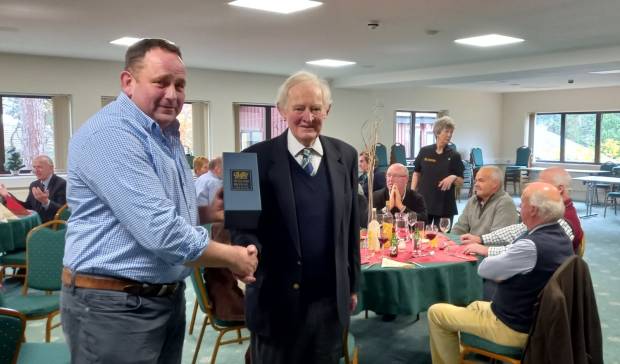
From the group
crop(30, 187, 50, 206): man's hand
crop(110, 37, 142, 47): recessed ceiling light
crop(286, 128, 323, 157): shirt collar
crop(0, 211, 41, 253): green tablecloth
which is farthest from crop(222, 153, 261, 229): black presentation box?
crop(110, 37, 142, 47): recessed ceiling light

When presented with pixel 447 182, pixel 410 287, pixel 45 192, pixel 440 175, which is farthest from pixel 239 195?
pixel 45 192

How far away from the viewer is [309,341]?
5.91 ft

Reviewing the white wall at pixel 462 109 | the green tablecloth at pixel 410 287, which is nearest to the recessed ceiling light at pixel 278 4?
the green tablecloth at pixel 410 287

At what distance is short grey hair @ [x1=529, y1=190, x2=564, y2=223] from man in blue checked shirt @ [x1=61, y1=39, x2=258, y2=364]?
1532mm

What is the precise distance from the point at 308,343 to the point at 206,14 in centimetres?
411

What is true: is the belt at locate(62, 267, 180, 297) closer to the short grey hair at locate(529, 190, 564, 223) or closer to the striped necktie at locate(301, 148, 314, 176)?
the striped necktie at locate(301, 148, 314, 176)

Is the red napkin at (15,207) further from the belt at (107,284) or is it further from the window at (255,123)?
the window at (255,123)

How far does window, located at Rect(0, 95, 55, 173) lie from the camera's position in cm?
788

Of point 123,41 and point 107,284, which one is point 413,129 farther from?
point 107,284

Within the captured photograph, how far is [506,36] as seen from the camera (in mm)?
6336

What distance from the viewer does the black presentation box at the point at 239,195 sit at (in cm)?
158

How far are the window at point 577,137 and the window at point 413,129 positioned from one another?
3.13 metres

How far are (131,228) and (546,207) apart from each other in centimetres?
187

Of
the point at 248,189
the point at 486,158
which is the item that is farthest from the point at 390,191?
the point at 486,158
